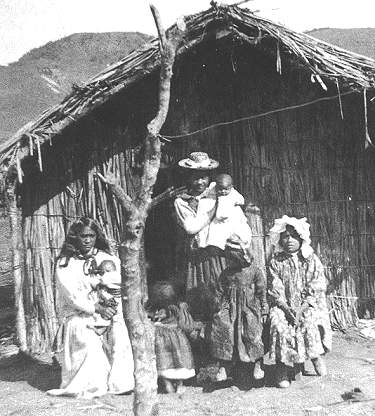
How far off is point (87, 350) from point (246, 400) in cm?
145

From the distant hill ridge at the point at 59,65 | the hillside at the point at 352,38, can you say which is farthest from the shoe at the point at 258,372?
the hillside at the point at 352,38

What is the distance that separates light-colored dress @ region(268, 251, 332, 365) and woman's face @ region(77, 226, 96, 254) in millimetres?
1649

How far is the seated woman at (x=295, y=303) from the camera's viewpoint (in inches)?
199

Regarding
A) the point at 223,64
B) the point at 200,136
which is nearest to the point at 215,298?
the point at 200,136

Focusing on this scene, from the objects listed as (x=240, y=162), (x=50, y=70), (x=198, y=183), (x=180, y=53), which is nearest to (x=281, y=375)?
(x=198, y=183)

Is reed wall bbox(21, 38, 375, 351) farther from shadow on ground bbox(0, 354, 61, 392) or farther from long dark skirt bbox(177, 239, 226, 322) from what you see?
long dark skirt bbox(177, 239, 226, 322)

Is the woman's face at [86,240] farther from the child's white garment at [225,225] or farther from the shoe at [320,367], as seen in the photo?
the shoe at [320,367]

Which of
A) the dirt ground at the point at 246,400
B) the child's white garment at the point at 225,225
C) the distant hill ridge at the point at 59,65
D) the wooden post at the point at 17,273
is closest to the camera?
the dirt ground at the point at 246,400

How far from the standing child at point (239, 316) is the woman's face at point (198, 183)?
0.89 metres

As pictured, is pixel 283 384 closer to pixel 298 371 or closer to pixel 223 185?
pixel 298 371

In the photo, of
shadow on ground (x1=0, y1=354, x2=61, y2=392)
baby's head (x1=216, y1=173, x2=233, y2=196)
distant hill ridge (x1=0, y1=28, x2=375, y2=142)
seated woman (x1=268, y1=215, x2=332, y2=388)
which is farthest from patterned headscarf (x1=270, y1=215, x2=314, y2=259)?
distant hill ridge (x1=0, y1=28, x2=375, y2=142)

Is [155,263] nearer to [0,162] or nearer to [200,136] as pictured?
[200,136]

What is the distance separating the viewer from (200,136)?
6.88m

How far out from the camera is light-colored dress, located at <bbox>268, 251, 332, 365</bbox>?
5.03 m
